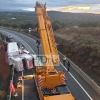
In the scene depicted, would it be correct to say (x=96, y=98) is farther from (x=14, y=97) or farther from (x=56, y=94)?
(x=14, y=97)

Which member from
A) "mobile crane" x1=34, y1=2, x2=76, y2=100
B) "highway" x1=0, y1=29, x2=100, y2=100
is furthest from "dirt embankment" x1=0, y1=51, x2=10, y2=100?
"mobile crane" x1=34, y1=2, x2=76, y2=100

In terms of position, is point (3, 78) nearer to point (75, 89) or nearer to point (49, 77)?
point (75, 89)

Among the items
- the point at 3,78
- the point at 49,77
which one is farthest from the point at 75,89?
the point at 3,78

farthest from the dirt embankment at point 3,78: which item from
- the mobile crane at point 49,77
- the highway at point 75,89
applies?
the mobile crane at point 49,77

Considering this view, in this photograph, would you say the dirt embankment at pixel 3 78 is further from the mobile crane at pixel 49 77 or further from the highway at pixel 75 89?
the mobile crane at pixel 49 77

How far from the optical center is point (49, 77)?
15328 mm

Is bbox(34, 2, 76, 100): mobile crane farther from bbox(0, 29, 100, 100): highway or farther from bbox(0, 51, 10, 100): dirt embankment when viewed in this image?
bbox(0, 51, 10, 100): dirt embankment

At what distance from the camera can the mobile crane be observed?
14.0 m

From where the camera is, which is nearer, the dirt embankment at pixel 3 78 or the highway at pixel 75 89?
the highway at pixel 75 89

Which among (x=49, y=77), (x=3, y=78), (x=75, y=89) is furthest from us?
(x=3, y=78)

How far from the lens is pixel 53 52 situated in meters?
18.9

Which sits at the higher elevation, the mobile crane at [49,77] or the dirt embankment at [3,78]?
the mobile crane at [49,77]

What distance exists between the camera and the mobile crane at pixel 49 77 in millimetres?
14017

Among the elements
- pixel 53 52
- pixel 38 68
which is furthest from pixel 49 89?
pixel 53 52
